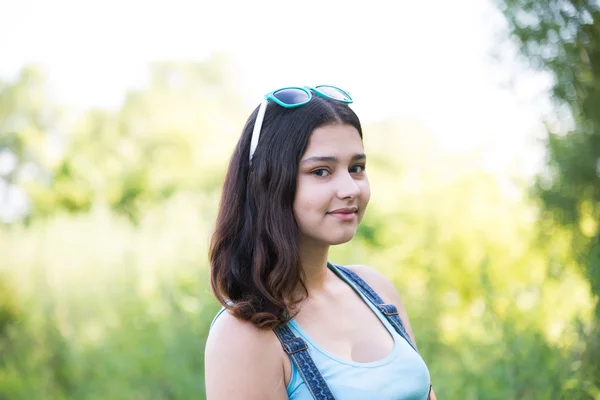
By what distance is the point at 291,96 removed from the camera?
182cm

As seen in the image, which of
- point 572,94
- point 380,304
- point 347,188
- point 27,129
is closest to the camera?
point 347,188

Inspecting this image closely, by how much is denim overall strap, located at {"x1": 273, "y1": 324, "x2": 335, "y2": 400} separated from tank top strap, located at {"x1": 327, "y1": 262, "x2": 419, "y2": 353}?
0.36m

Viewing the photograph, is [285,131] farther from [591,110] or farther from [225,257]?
[591,110]

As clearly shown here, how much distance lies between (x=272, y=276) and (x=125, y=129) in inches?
642

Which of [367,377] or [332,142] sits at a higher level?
[332,142]

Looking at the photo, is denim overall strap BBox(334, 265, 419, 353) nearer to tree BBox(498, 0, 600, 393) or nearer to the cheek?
the cheek

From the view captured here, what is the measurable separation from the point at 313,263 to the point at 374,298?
0.77 ft

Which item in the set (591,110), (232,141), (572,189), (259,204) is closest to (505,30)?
(591,110)

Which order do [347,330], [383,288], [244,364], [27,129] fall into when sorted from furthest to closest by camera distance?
[27,129] → [383,288] → [347,330] → [244,364]

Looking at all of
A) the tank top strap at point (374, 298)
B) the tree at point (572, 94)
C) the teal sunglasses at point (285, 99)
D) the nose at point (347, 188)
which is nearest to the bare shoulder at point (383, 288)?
the tank top strap at point (374, 298)

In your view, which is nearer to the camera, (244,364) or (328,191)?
(244,364)

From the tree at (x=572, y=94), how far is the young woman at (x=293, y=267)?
5.26ft

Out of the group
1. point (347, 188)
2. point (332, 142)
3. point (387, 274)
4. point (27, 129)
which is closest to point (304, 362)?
point (347, 188)

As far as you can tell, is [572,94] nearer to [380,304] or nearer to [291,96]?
[380,304]
